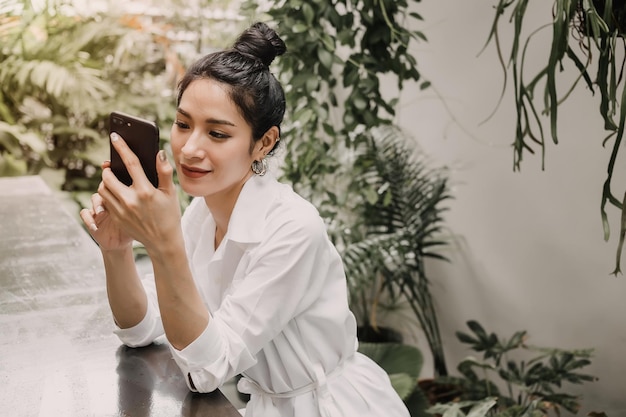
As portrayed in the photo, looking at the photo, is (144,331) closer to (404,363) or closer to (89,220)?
(89,220)

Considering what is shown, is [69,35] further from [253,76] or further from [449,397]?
[253,76]

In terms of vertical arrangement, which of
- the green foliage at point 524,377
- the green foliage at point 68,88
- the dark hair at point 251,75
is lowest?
the green foliage at point 68,88

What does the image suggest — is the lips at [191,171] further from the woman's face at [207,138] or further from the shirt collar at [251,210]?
the shirt collar at [251,210]

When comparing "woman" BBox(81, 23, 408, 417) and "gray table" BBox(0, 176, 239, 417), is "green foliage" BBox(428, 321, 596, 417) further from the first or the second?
"gray table" BBox(0, 176, 239, 417)

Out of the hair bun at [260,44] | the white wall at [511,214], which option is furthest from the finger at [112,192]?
the white wall at [511,214]

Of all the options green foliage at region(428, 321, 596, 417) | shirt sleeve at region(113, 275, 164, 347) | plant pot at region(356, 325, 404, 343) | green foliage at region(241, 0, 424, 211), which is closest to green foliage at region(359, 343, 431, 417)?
green foliage at region(428, 321, 596, 417)

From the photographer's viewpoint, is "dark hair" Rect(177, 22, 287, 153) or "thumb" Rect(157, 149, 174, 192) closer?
"thumb" Rect(157, 149, 174, 192)

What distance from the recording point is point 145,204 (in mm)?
933

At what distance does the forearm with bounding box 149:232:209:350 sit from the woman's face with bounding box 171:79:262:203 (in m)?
0.16

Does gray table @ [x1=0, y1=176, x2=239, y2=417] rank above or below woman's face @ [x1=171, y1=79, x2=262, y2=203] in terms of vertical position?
below

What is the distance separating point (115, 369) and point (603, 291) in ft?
5.55

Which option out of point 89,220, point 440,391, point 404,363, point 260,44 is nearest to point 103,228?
point 89,220

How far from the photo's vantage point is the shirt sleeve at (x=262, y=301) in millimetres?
1014

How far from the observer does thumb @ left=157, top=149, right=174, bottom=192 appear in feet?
3.09
